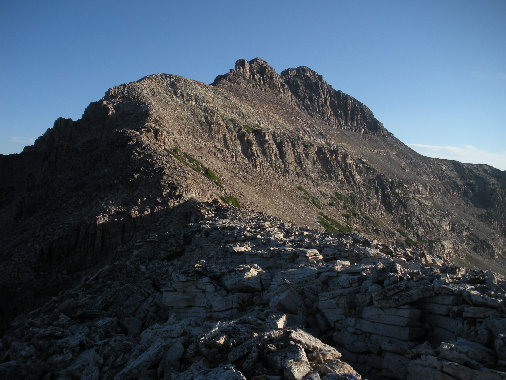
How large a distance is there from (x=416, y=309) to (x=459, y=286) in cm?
154

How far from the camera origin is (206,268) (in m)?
17.7

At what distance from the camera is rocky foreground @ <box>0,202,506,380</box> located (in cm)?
1021

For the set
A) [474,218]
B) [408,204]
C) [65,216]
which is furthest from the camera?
[474,218]

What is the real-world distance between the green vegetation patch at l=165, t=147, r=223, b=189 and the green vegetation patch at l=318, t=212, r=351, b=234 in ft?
80.9

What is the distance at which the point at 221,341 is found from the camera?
11.1m

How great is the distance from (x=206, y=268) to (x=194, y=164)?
106 feet

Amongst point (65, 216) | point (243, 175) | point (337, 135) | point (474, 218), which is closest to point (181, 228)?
point (65, 216)

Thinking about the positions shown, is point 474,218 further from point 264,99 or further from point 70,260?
point 70,260

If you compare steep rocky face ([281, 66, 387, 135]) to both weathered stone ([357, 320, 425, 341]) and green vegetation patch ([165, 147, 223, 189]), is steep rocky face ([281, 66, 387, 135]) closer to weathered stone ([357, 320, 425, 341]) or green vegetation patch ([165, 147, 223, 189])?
green vegetation patch ([165, 147, 223, 189])

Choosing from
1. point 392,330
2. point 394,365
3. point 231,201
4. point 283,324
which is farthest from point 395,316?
point 231,201

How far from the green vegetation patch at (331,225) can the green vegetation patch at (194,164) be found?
80.9ft

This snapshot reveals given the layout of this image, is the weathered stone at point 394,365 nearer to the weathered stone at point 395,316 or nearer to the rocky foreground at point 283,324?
the rocky foreground at point 283,324

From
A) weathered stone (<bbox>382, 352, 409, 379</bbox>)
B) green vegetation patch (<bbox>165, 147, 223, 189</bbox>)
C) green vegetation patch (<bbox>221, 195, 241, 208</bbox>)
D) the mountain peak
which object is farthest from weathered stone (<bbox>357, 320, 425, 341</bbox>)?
the mountain peak

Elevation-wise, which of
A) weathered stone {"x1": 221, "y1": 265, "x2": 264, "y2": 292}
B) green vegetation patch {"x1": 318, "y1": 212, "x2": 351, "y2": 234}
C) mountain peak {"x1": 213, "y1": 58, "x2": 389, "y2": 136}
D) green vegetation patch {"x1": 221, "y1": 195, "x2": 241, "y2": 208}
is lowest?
green vegetation patch {"x1": 318, "y1": 212, "x2": 351, "y2": 234}
